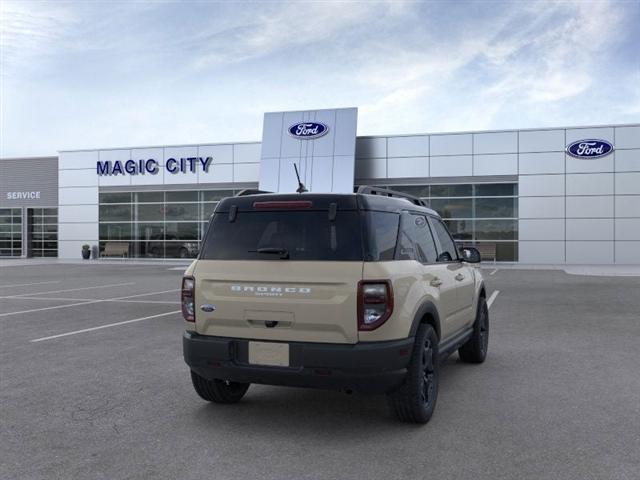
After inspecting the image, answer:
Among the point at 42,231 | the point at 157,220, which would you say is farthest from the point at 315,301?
the point at 42,231

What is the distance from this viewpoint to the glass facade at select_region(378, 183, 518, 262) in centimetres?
2922

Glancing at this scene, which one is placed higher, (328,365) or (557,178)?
(557,178)

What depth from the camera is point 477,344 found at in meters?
6.91

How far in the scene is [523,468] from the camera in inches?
153

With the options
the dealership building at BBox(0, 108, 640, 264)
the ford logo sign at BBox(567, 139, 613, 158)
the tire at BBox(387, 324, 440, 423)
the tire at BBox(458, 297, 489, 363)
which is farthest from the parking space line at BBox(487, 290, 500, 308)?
the ford logo sign at BBox(567, 139, 613, 158)

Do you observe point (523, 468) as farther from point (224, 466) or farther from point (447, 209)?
point (447, 209)

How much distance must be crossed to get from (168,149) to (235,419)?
30.4 m

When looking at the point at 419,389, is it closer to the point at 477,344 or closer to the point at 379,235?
the point at 379,235

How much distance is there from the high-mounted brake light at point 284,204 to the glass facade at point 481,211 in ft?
82.2

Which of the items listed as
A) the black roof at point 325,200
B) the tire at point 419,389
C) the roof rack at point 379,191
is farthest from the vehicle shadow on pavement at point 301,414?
the roof rack at point 379,191

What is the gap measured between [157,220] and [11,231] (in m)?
11.7

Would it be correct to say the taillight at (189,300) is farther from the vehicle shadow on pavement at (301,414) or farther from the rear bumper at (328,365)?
the vehicle shadow on pavement at (301,414)

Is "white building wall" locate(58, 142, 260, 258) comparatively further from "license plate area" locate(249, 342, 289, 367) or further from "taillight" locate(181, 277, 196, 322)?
"license plate area" locate(249, 342, 289, 367)

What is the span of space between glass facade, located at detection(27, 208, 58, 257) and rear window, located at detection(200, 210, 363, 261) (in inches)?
1410
